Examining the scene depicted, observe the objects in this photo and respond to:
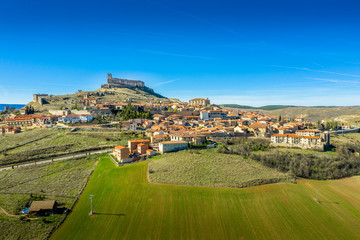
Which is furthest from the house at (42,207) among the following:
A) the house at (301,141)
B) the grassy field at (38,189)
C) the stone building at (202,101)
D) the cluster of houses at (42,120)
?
the stone building at (202,101)

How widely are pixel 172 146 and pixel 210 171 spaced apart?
1155 centimetres

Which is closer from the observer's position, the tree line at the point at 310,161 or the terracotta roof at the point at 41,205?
the terracotta roof at the point at 41,205

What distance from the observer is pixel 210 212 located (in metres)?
22.7

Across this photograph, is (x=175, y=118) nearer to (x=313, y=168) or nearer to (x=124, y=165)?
(x=124, y=165)

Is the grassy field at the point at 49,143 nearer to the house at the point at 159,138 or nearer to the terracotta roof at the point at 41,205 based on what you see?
the house at the point at 159,138

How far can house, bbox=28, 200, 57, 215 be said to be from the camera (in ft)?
69.1

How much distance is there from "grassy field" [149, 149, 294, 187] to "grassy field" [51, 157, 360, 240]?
1.40 meters

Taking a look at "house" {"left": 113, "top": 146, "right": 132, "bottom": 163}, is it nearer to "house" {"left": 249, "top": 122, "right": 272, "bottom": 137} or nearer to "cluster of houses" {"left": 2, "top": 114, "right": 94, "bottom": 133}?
"house" {"left": 249, "top": 122, "right": 272, "bottom": 137}

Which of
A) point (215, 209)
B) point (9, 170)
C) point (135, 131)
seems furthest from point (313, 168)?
point (9, 170)

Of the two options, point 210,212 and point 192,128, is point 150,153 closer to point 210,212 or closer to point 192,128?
point 210,212

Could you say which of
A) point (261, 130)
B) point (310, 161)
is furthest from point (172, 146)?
point (261, 130)

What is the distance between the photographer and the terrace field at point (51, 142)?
1534 inches

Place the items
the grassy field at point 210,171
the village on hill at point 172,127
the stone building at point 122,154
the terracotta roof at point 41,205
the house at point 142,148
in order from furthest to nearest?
the village on hill at point 172,127, the house at point 142,148, the stone building at point 122,154, the grassy field at point 210,171, the terracotta roof at point 41,205

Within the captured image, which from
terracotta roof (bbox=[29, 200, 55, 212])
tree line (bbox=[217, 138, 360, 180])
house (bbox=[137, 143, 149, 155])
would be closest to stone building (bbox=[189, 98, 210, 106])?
tree line (bbox=[217, 138, 360, 180])
